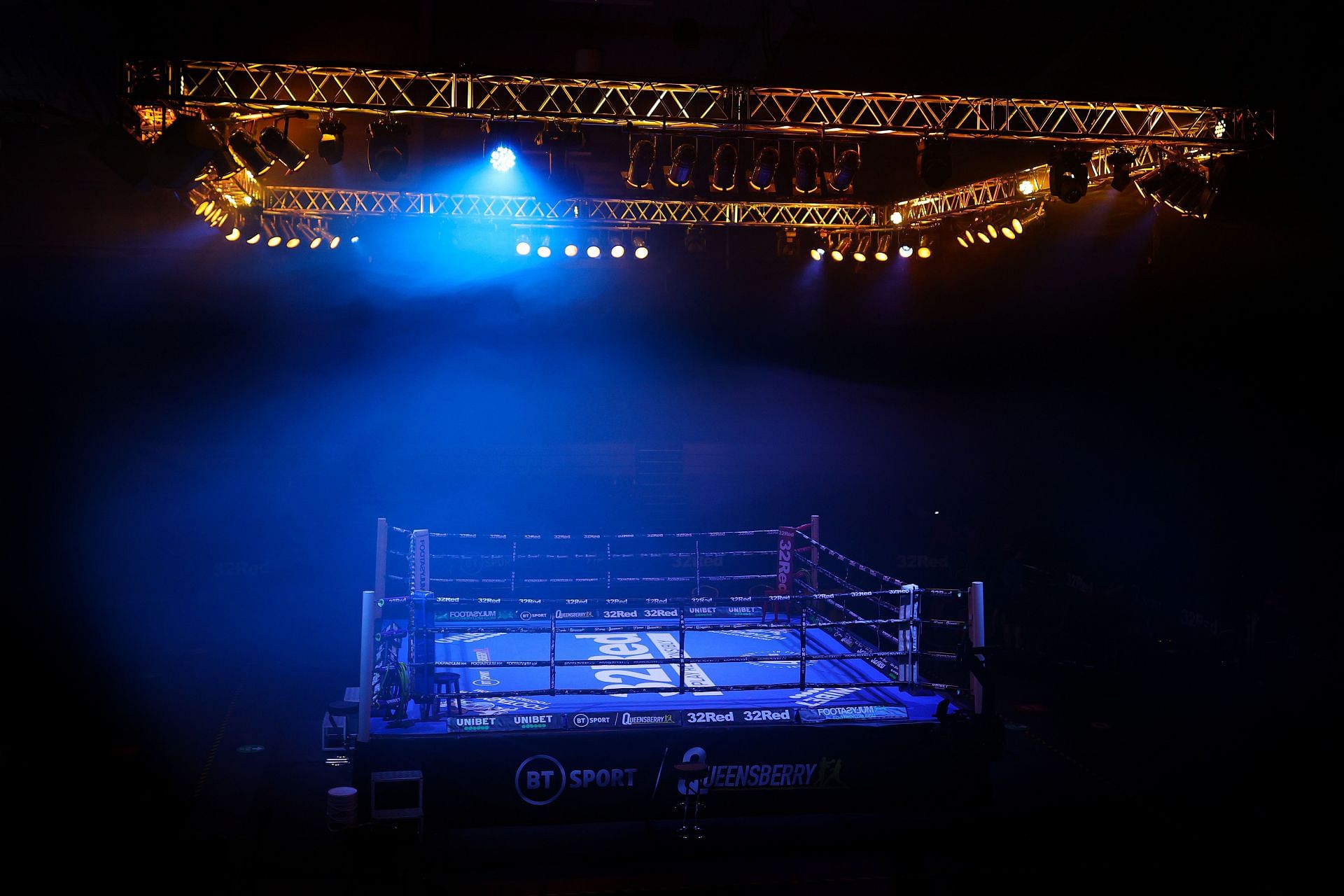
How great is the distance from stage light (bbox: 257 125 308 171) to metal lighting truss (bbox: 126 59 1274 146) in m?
0.31

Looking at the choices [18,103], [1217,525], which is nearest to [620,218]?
[18,103]

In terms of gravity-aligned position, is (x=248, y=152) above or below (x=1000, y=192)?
below

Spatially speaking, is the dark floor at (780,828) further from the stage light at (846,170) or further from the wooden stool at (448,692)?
the stage light at (846,170)

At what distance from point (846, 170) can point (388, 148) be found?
12.1 ft

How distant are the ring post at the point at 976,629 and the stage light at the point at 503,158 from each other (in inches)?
201

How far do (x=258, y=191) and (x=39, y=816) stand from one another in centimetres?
635

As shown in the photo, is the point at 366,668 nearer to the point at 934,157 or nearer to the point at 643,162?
the point at 643,162

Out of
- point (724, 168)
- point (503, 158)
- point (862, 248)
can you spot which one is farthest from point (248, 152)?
point (862, 248)

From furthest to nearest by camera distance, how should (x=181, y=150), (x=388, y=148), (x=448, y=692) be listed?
(x=388, y=148)
(x=181, y=150)
(x=448, y=692)

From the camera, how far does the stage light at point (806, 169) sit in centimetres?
816

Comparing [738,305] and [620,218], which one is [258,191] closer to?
[620,218]

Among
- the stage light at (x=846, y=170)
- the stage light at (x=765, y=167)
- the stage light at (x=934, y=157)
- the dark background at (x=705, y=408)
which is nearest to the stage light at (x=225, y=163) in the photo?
the dark background at (x=705, y=408)

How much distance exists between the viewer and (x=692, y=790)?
19.6 feet

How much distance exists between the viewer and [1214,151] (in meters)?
7.35
